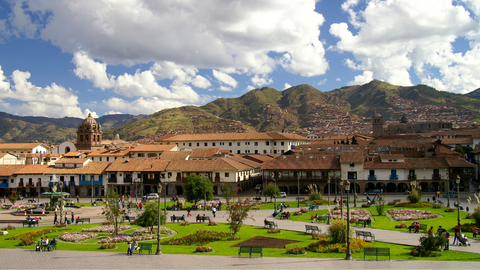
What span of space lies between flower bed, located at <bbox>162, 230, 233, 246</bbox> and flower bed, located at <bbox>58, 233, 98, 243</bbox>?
21.6 feet

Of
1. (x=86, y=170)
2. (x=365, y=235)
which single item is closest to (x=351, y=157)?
(x=365, y=235)

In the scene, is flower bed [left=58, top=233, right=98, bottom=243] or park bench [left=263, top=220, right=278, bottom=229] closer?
flower bed [left=58, top=233, right=98, bottom=243]

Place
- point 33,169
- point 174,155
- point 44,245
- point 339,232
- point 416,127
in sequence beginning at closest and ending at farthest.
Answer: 1. point 339,232
2. point 44,245
3. point 33,169
4. point 174,155
5. point 416,127

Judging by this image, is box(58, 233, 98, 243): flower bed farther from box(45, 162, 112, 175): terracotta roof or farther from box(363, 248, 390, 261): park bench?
box(45, 162, 112, 175): terracotta roof

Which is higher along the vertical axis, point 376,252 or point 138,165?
point 138,165

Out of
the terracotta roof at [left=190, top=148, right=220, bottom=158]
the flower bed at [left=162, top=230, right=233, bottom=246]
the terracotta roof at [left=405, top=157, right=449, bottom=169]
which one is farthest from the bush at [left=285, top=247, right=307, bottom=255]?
the terracotta roof at [left=190, top=148, right=220, bottom=158]

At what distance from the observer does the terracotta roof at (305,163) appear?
6218 centimetres

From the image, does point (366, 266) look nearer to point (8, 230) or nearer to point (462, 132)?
point (8, 230)

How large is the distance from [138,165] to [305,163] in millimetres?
30372

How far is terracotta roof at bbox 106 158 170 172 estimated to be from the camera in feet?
222

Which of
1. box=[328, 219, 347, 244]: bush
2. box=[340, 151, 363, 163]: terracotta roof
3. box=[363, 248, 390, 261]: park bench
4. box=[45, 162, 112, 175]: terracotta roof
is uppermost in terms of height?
Result: box=[340, 151, 363, 163]: terracotta roof

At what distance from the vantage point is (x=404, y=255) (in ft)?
67.3

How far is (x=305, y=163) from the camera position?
63875 mm

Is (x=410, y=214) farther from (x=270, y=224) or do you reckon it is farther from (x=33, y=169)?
(x=33, y=169)
